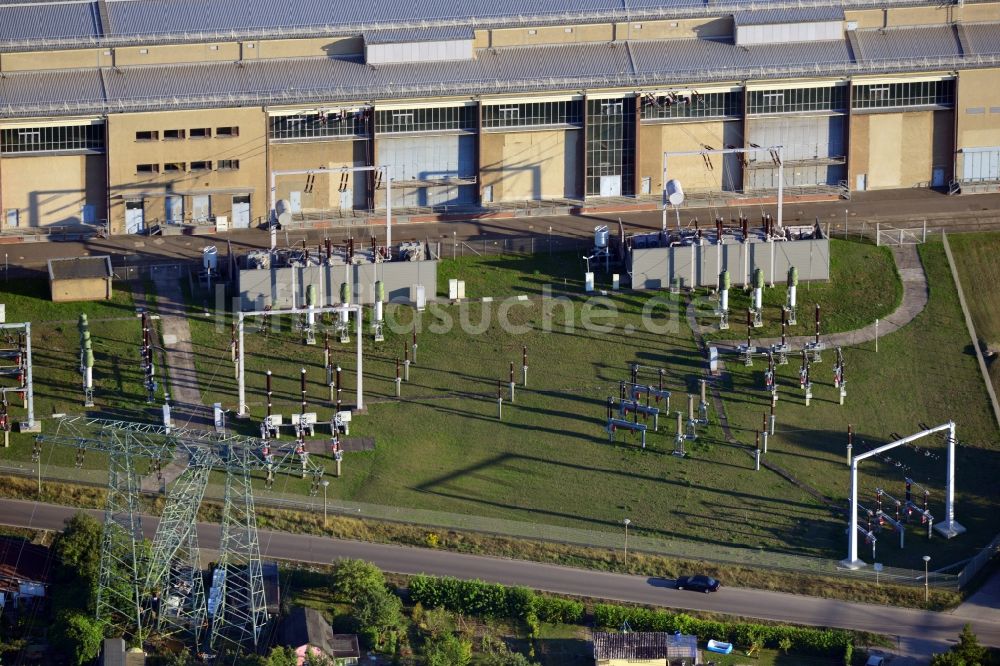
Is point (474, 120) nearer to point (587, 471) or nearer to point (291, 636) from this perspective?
point (587, 471)

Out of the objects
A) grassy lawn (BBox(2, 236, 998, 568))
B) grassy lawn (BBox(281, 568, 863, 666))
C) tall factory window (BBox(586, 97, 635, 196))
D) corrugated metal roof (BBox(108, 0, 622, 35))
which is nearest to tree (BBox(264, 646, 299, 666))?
grassy lawn (BBox(281, 568, 863, 666))

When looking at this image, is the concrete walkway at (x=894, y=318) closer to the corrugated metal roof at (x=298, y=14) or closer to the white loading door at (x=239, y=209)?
the corrugated metal roof at (x=298, y=14)

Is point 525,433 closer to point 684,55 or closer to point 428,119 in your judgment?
point 428,119

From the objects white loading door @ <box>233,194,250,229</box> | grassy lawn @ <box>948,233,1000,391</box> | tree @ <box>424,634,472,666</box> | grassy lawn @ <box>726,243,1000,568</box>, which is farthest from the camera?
white loading door @ <box>233,194,250,229</box>

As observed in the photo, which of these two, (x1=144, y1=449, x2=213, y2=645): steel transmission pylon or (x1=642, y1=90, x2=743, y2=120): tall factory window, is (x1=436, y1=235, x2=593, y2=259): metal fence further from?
(x1=144, y1=449, x2=213, y2=645): steel transmission pylon

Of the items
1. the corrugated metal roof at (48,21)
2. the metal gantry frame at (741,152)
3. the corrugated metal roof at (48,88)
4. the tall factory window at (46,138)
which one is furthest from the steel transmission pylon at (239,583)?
the corrugated metal roof at (48,21)

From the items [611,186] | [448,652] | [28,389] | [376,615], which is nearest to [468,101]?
[611,186]
